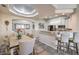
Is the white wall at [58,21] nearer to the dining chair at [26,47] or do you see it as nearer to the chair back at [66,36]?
the chair back at [66,36]

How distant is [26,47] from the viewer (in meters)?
2.04

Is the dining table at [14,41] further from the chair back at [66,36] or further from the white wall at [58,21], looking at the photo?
the chair back at [66,36]

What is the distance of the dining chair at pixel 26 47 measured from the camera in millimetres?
2006

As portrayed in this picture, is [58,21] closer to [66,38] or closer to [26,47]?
[66,38]

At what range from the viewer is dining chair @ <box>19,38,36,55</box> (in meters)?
2.01

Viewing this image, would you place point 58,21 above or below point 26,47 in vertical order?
above

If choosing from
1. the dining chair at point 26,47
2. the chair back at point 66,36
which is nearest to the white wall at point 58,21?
the chair back at point 66,36

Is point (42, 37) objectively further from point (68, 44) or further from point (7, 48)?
point (7, 48)

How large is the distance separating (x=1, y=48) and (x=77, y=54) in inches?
53.5

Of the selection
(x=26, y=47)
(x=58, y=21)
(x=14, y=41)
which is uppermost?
(x=58, y=21)

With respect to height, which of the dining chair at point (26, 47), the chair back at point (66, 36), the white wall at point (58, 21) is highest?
the white wall at point (58, 21)

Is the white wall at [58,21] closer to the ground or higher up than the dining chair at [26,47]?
higher up

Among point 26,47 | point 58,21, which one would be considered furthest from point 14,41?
point 58,21
